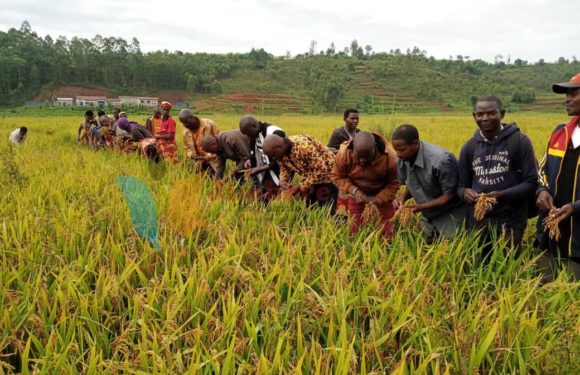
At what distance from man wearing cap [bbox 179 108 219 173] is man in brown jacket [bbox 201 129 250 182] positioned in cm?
29

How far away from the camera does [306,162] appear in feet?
12.6

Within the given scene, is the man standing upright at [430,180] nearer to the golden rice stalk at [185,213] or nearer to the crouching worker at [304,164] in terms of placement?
the crouching worker at [304,164]

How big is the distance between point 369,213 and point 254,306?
4.71ft

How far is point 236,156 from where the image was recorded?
491cm

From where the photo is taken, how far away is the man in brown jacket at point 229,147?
474cm

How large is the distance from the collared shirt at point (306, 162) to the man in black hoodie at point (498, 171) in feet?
4.37

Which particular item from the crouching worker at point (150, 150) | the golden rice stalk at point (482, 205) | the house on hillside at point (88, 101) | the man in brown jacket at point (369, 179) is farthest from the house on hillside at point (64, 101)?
the golden rice stalk at point (482, 205)

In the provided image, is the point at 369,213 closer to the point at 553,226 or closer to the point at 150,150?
the point at 553,226

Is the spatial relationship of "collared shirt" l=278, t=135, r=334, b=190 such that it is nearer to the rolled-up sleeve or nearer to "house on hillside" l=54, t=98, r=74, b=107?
the rolled-up sleeve

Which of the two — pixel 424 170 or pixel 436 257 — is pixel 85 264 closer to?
pixel 436 257

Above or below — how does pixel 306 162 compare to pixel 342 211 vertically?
above

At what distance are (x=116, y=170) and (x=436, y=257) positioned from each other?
3.97 meters

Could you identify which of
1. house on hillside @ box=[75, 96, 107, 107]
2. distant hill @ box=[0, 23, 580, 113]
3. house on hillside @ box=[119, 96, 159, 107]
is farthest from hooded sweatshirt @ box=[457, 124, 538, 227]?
house on hillside @ box=[119, 96, 159, 107]

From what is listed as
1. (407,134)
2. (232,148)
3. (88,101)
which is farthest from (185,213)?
(88,101)
